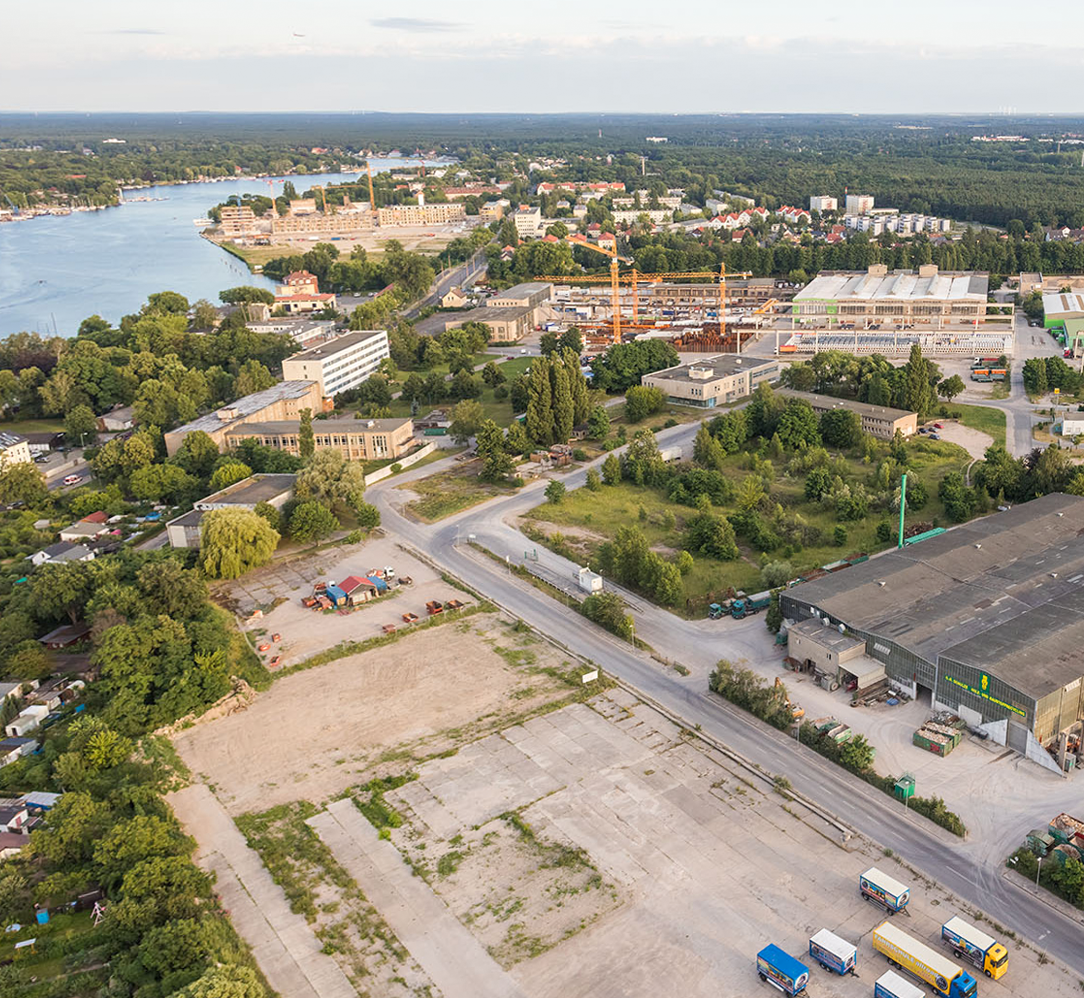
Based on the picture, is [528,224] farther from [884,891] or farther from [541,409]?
[884,891]

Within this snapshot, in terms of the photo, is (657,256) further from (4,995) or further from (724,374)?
(4,995)

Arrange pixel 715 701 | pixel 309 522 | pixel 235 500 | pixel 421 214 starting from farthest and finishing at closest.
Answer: pixel 421 214 < pixel 235 500 < pixel 309 522 < pixel 715 701

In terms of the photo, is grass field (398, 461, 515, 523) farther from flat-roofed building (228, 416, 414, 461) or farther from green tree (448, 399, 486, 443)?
flat-roofed building (228, 416, 414, 461)

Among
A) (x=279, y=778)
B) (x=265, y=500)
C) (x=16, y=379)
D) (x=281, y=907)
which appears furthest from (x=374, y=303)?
(x=281, y=907)

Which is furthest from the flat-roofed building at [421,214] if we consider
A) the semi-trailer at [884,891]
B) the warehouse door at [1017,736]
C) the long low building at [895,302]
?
the semi-trailer at [884,891]

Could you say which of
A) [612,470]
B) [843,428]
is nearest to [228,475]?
[612,470]
